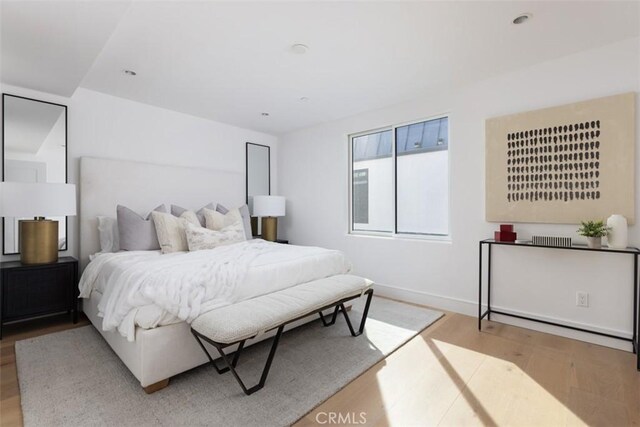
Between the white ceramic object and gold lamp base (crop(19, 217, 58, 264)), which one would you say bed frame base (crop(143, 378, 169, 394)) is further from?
the white ceramic object

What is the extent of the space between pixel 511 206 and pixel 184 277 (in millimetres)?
2886

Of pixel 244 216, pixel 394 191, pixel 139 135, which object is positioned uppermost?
pixel 139 135

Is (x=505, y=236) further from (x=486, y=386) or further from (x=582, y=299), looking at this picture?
(x=486, y=386)

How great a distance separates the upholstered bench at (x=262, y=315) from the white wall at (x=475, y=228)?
1332 millimetres

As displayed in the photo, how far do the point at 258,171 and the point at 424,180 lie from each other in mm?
2633

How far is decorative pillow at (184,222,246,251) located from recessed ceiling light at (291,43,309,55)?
195cm

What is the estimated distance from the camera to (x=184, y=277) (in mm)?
2037

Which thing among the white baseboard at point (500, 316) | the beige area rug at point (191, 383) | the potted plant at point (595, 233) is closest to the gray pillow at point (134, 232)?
the beige area rug at point (191, 383)

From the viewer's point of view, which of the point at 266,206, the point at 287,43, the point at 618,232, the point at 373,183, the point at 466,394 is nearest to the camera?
the point at 466,394

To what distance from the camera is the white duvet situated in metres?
1.90

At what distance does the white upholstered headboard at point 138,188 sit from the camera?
10.6 feet

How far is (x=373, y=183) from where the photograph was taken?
4.22 m

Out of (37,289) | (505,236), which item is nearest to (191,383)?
(37,289)

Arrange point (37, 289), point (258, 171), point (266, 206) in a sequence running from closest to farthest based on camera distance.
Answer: point (37, 289) < point (266, 206) < point (258, 171)
